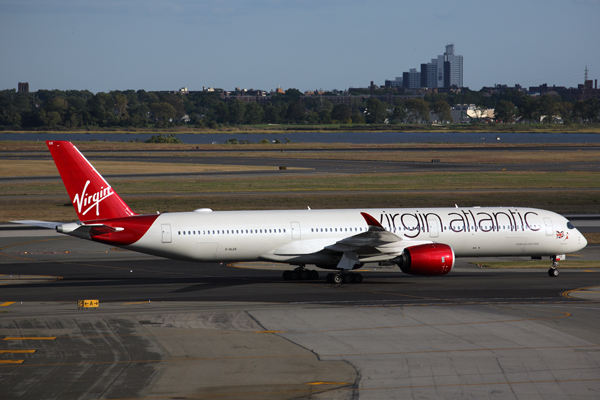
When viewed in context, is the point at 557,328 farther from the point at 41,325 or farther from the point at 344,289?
the point at 41,325

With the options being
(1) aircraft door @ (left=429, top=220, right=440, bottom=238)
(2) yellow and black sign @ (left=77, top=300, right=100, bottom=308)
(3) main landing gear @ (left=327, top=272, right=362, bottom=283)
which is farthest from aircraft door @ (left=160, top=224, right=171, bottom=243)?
(1) aircraft door @ (left=429, top=220, right=440, bottom=238)

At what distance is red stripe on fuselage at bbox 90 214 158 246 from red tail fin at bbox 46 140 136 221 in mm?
715

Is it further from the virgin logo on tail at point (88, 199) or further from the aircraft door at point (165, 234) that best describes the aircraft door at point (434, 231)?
the virgin logo on tail at point (88, 199)

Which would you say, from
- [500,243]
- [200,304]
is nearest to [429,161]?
[500,243]

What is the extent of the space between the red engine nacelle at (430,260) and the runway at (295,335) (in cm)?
103

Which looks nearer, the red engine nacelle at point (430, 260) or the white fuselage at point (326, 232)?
the red engine nacelle at point (430, 260)

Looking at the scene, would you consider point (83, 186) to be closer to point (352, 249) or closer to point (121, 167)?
point (352, 249)

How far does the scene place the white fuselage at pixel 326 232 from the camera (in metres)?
34.8

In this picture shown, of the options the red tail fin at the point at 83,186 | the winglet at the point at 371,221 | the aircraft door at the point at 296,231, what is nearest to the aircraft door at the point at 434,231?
the winglet at the point at 371,221

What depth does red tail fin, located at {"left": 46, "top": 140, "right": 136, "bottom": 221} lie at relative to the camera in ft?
112

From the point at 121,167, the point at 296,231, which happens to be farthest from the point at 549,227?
the point at 121,167

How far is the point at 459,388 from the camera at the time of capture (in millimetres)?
19109

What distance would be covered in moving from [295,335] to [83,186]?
607 inches

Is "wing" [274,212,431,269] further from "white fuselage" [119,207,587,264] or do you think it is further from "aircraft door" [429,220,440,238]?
"aircraft door" [429,220,440,238]
